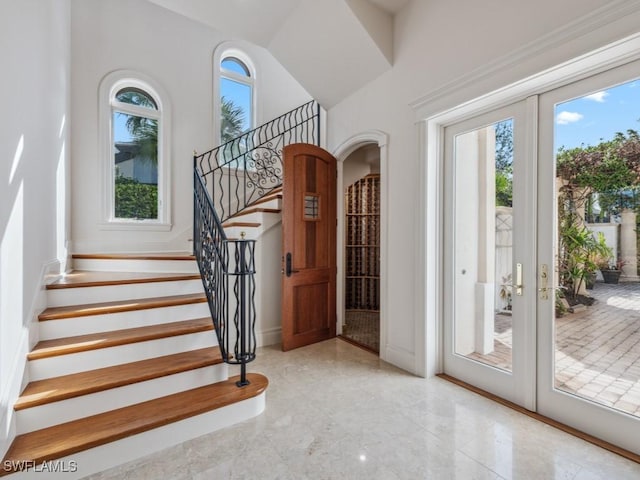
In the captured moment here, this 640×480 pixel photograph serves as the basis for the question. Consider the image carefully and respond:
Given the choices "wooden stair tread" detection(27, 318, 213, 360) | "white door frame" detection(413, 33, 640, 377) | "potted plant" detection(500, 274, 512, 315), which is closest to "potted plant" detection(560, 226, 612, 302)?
"potted plant" detection(500, 274, 512, 315)

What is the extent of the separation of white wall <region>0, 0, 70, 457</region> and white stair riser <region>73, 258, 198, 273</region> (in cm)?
60

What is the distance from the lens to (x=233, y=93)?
5.41 m

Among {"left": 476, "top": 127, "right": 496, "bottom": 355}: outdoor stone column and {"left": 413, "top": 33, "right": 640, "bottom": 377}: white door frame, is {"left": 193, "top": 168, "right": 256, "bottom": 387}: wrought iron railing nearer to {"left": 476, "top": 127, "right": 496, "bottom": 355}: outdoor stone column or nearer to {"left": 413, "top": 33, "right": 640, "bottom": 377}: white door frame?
{"left": 413, "top": 33, "right": 640, "bottom": 377}: white door frame

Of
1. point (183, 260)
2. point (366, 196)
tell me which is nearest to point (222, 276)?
point (183, 260)

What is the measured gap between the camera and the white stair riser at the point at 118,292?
2.58 metres

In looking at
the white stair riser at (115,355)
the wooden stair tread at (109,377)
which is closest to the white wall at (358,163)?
the white stair riser at (115,355)

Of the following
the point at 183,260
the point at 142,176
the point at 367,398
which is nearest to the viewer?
the point at 367,398

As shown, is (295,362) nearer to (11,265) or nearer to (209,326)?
(209,326)

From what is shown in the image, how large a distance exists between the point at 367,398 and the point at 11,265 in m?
2.49

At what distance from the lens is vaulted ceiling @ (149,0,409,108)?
10.2 ft

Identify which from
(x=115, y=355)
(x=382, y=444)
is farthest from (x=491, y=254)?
(x=115, y=355)

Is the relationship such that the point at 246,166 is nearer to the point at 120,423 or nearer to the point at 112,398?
the point at 112,398

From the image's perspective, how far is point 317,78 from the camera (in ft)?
13.0

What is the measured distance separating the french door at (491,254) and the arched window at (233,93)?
12.2 ft
